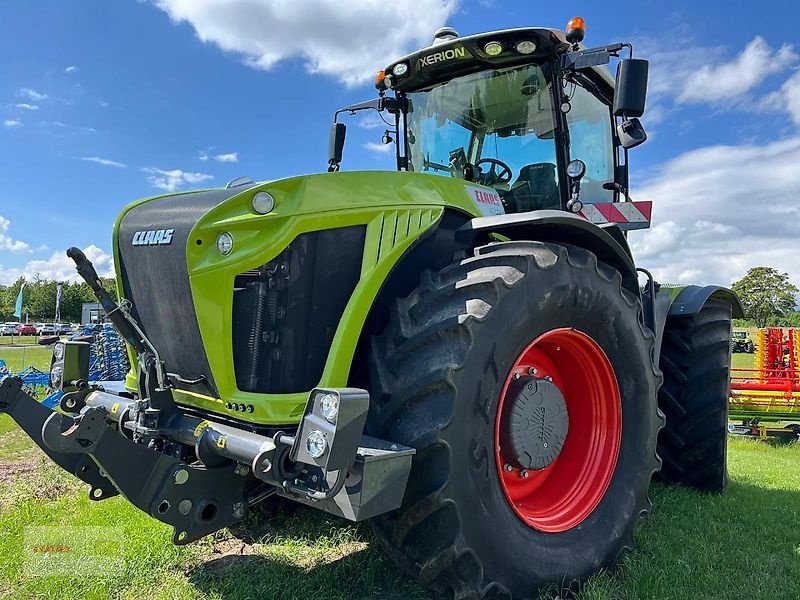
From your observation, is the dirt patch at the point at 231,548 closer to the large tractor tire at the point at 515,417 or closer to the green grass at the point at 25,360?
the large tractor tire at the point at 515,417

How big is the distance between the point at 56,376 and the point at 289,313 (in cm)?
166

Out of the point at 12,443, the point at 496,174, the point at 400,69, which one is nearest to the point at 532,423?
the point at 496,174

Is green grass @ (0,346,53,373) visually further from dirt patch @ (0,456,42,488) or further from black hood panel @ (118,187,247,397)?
black hood panel @ (118,187,247,397)

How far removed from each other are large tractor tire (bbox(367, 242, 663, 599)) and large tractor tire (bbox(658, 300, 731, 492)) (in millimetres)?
1682

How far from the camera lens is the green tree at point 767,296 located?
2648 inches

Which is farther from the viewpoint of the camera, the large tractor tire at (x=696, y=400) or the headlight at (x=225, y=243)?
the large tractor tire at (x=696, y=400)

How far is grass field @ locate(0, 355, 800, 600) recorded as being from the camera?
9.57ft

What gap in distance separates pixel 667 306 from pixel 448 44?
2552 millimetres

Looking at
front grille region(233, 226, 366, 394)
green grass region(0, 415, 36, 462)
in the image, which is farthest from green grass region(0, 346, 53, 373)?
front grille region(233, 226, 366, 394)

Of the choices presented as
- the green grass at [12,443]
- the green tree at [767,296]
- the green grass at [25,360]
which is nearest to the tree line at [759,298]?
the green tree at [767,296]

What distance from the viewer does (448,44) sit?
→ 164 inches

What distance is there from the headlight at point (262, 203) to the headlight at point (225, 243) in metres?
0.17

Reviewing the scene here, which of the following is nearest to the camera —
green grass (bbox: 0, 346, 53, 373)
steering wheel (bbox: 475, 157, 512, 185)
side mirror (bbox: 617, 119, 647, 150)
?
side mirror (bbox: 617, 119, 647, 150)

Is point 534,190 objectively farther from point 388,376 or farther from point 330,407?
point 330,407
